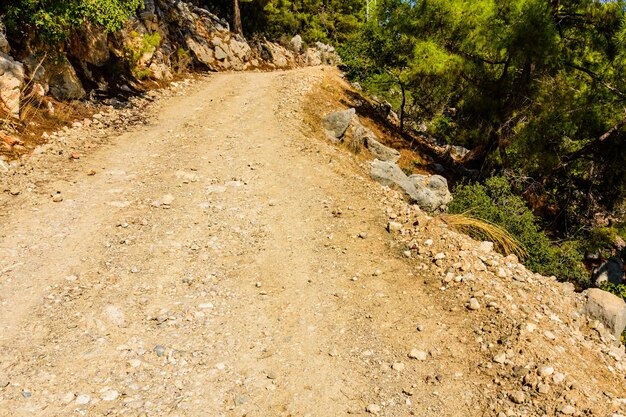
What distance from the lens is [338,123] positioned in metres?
13.5

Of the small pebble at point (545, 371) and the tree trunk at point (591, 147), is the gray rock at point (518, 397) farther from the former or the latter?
the tree trunk at point (591, 147)

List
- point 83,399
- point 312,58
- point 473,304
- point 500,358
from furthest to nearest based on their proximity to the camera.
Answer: point 312,58 < point 473,304 < point 500,358 < point 83,399

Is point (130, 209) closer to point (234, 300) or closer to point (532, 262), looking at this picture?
point (234, 300)

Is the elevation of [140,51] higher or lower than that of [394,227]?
higher

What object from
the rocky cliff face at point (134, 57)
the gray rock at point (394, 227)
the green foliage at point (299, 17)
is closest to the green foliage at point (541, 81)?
the gray rock at point (394, 227)

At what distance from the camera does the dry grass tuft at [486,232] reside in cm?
847

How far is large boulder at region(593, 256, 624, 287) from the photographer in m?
12.7

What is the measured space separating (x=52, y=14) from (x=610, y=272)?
17372mm

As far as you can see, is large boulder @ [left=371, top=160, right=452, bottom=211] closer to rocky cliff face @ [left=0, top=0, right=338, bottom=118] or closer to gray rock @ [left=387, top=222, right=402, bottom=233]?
gray rock @ [left=387, top=222, right=402, bottom=233]

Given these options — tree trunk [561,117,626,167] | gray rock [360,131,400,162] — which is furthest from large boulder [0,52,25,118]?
tree trunk [561,117,626,167]

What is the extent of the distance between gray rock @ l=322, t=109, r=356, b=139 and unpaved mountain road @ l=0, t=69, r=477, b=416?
4.07 meters

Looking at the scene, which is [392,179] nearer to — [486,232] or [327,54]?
[486,232]

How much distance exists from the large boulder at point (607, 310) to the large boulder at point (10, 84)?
39.9 feet

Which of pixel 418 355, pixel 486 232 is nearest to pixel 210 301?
pixel 418 355
